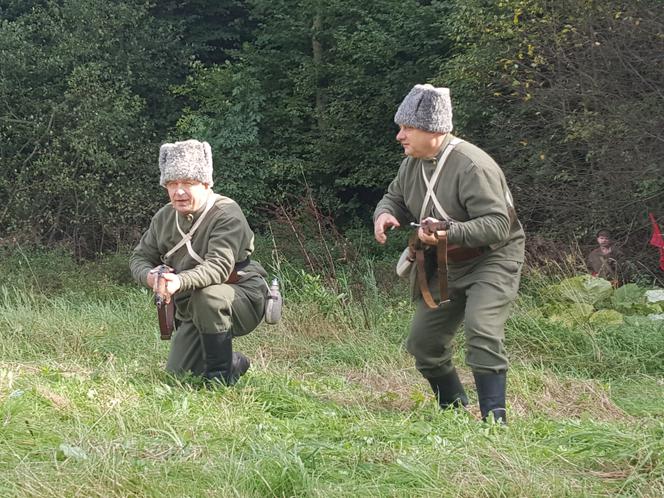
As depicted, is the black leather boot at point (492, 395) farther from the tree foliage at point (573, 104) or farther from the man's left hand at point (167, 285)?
the tree foliage at point (573, 104)

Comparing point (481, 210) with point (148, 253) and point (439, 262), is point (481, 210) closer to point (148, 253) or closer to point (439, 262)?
point (439, 262)

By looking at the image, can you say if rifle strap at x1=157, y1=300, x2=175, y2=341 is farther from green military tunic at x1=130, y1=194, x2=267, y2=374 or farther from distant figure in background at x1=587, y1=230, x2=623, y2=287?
distant figure in background at x1=587, y1=230, x2=623, y2=287

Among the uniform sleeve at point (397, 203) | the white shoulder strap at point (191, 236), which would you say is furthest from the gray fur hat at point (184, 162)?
the uniform sleeve at point (397, 203)

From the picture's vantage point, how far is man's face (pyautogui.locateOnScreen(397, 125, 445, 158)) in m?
5.35

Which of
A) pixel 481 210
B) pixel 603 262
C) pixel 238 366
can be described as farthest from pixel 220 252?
pixel 603 262

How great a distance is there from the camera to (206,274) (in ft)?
18.4

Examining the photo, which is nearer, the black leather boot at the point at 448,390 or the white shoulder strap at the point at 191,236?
the black leather boot at the point at 448,390

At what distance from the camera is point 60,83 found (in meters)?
19.6

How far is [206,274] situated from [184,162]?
0.64 meters

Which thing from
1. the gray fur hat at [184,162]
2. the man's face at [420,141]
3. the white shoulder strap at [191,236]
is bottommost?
the white shoulder strap at [191,236]

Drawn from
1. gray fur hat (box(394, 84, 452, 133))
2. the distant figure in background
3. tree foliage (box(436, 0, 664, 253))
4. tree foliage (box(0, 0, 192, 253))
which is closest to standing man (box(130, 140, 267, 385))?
gray fur hat (box(394, 84, 452, 133))

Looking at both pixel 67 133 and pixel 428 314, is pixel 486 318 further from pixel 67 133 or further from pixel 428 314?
pixel 67 133

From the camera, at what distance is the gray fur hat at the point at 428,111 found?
5316 mm

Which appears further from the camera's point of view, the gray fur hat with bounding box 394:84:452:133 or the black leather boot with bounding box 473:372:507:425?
the gray fur hat with bounding box 394:84:452:133
